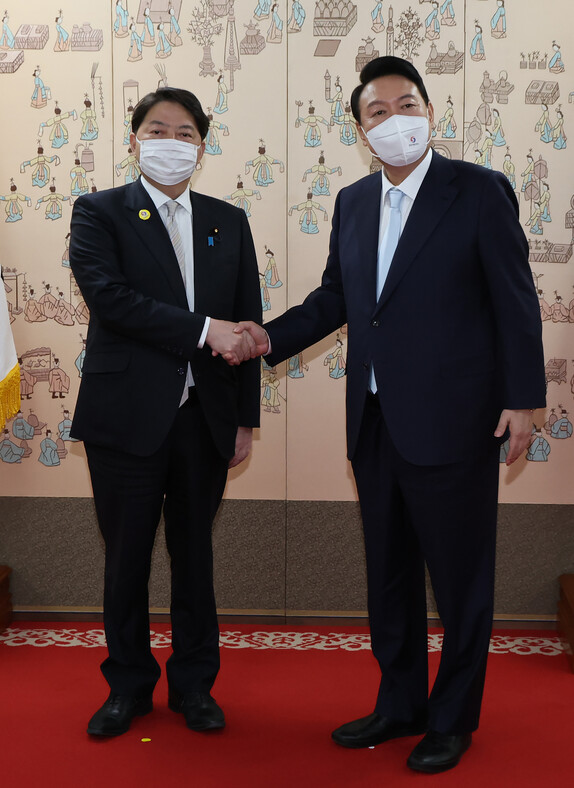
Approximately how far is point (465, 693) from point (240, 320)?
1181 mm

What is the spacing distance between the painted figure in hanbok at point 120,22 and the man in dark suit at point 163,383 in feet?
3.24

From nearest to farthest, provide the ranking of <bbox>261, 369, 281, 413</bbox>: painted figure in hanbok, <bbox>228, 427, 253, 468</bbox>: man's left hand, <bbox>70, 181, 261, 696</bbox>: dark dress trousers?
<bbox>70, 181, 261, 696</bbox>: dark dress trousers, <bbox>228, 427, 253, 468</bbox>: man's left hand, <bbox>261, 369, 281, 413</bbox>: painted figure in hanbok

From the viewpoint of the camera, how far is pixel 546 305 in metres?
3.20

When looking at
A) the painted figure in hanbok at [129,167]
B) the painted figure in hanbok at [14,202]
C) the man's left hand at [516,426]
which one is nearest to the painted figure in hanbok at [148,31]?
the painted figure in hanbok at [129,167]

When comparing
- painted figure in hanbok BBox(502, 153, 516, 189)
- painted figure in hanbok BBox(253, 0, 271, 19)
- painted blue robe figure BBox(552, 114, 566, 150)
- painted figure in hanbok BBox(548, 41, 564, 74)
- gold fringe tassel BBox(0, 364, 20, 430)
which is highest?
painted figure in hanbok BBox(253, 0, 271, 19)

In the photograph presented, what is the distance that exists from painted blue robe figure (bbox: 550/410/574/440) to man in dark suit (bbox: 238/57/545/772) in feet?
3.88

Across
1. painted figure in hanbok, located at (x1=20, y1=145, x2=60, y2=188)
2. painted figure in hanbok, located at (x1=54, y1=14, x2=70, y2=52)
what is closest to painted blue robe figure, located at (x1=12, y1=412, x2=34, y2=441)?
painted figure in hanbok, located at (x1=20, y1=145, x2=60, y2=188)

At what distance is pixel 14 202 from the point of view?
3.23 meters

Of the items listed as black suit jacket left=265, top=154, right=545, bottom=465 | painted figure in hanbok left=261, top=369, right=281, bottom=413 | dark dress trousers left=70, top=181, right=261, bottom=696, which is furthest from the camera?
painted figure in hanbok left=261, top=369, right=281, bottom=413

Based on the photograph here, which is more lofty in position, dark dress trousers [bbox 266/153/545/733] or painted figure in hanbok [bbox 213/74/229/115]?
painted figure in hanbok [bbox 213/74/229/115]

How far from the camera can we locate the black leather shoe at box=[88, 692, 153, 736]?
2.31m

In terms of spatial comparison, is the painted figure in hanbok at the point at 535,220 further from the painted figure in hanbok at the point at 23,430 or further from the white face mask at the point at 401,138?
the painted figure in hanbok at the point at 23,430

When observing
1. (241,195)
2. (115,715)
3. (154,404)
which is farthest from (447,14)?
(115,715)

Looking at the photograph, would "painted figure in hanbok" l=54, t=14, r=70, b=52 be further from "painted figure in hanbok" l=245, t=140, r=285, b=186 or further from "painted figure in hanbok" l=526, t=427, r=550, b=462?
"painted figure in hanbok" l=526, t=427, r=550, b=462
